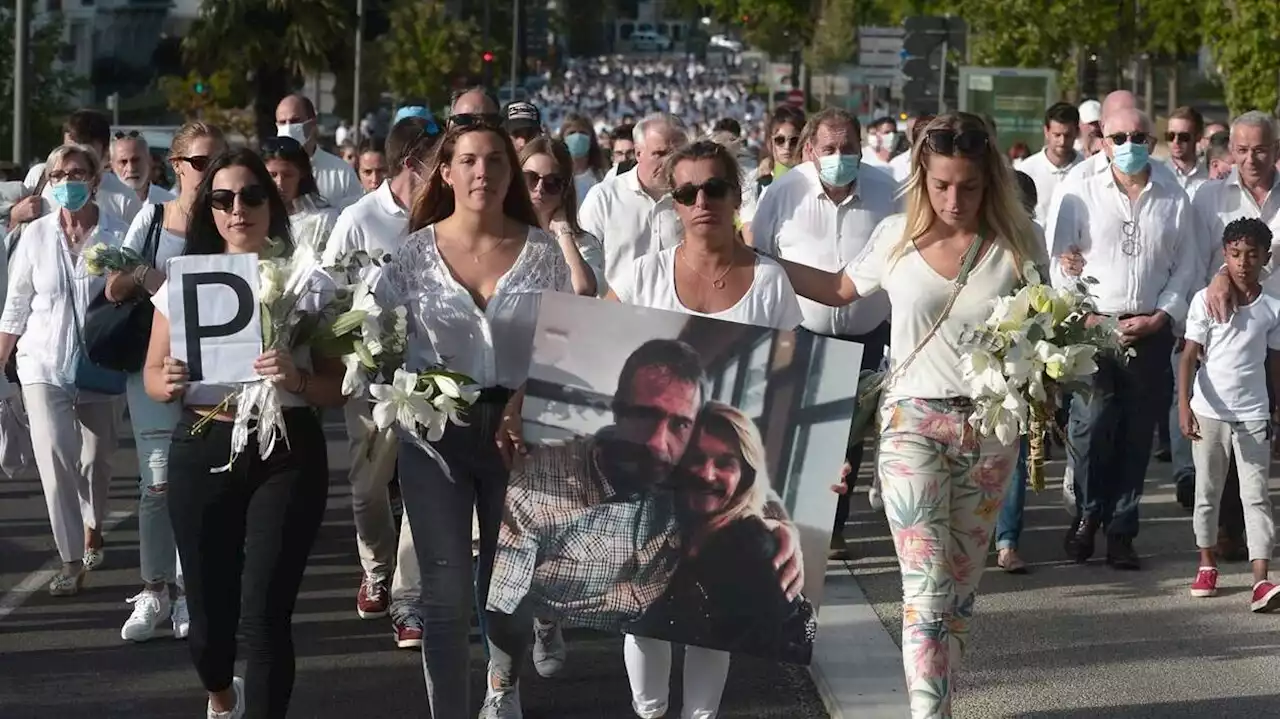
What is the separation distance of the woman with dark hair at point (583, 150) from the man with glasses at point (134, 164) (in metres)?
2.78

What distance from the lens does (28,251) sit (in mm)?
8875

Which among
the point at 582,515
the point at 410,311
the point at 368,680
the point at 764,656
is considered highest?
the point at 410,311

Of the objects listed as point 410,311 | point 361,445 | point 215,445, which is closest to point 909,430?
point 410,311

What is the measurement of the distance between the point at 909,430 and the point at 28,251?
13.9ft

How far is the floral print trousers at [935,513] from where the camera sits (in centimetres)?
615

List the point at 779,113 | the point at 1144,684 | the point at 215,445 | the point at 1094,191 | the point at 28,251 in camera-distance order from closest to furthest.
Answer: the point at 215,445 → the point at 1144,684 → the point at 28,251 → the point at 1094,191 → the point at 779,113

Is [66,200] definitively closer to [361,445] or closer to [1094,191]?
[361,445]

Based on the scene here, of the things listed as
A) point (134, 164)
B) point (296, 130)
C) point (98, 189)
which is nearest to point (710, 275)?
point (98, 189)

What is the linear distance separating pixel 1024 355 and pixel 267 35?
41479 millimetres

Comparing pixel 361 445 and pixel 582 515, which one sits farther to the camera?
pixel 361 445

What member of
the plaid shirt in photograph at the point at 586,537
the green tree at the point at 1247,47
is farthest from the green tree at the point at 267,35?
the plaid shirt in photograph at the point at 586,537

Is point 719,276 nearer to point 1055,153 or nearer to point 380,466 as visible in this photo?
point 380,466

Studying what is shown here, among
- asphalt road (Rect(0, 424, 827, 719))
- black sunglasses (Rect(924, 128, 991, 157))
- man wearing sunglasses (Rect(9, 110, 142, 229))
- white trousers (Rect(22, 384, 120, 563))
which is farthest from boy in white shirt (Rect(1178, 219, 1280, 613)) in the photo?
man wearing sunglasses (Rect(9, 110, 142, 229))

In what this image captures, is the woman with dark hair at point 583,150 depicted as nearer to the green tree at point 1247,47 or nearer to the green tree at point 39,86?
the green tree at point 1247,47
